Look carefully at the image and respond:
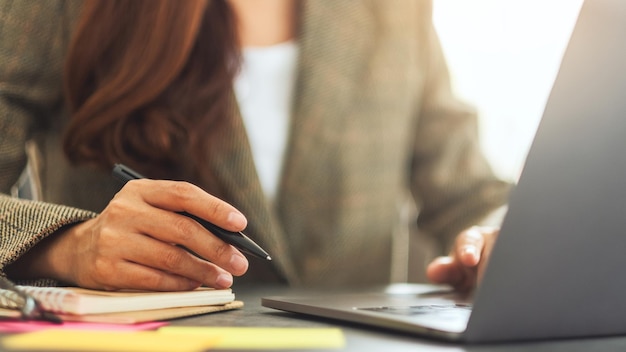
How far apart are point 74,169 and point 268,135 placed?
31 centimetres

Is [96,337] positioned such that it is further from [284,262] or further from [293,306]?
[284,262]

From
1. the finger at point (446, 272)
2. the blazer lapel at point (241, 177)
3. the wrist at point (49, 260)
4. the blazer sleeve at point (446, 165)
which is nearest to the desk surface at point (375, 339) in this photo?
the wrist at point (49, 260)

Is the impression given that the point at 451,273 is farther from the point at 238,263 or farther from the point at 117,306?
the point at 117,306

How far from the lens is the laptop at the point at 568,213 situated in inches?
12.5

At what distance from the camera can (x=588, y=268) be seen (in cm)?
36

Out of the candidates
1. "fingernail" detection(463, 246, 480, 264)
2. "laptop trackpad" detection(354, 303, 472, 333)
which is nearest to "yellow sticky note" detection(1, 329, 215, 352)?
"laptop trackpad" detection(354, 303, 472, 333)

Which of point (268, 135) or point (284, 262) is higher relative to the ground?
point (268, 135)

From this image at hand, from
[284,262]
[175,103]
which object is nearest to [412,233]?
[284,262]

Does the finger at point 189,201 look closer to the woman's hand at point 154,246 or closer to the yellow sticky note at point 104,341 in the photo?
the woman's hand at point 154,246

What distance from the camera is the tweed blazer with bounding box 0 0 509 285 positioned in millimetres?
909

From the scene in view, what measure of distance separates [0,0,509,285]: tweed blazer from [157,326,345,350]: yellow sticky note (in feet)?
1.53

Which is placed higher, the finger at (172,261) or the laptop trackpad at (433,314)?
the finger at (172,261)

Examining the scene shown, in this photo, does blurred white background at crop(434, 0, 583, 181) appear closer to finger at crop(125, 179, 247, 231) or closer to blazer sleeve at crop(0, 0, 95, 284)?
blazer sleeve at crop(0, 0, 95, 284)

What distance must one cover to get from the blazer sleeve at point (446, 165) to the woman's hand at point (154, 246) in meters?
0.74
